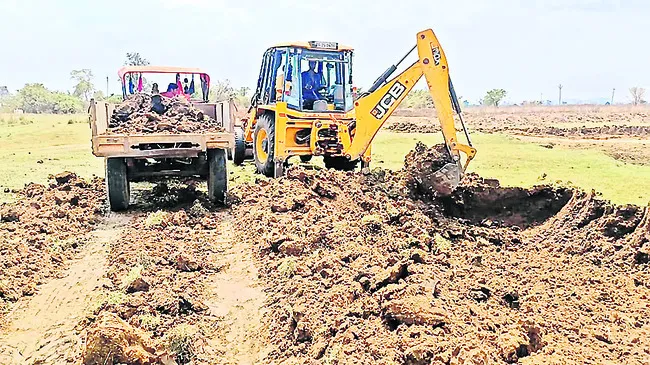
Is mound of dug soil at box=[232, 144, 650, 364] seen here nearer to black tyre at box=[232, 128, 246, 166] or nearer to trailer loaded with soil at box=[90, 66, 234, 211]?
trailer loaded with soil at box=[90, 66, 234, 211]

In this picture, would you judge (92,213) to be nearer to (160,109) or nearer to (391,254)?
(160,109)

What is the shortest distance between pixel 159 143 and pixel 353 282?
5.08 m

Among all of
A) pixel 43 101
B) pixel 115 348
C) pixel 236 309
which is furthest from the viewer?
pixel 43 101

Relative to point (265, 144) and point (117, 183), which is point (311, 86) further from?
point (117, 183)

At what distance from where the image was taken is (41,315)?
5.72 m

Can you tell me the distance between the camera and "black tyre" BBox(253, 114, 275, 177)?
39.9 ft

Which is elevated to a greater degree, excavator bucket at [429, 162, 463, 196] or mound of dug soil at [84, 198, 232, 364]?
excavator bucket at [429, 162, 463, 196]

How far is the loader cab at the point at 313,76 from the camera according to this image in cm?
1196

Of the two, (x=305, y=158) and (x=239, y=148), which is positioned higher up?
(x=239, y=148)

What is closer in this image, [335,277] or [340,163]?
[335,277]

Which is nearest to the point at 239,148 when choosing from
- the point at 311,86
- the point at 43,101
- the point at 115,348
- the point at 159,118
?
the point at 311,86

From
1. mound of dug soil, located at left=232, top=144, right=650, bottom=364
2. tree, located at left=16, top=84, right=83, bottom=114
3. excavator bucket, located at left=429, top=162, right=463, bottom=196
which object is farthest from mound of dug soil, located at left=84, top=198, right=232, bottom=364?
tree, located at left=16, top=84, right=83, bottom=114

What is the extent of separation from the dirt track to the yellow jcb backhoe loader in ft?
3.73

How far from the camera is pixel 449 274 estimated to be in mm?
5891
